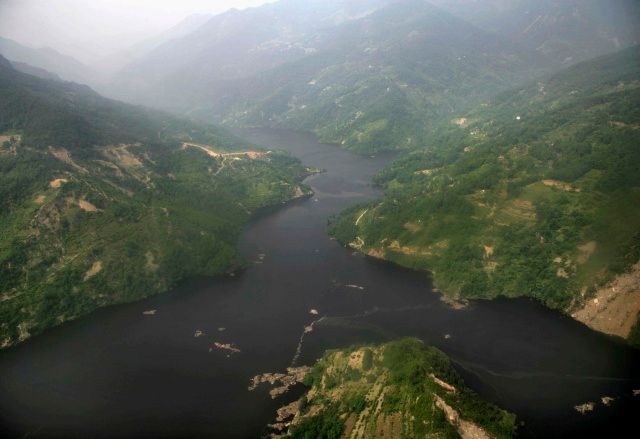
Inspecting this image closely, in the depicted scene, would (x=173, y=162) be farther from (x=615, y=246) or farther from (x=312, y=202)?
(x=615, y=246)

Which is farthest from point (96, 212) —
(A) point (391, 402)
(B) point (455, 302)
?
(A) point (391, 402)

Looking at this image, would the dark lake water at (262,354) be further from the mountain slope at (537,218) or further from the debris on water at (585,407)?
the mountain slope at (537,218)

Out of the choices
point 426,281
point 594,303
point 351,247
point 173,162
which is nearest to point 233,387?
point 426,281

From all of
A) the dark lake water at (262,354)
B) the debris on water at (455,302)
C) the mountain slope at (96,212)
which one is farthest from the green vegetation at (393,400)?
the mountain slope at (96,212)

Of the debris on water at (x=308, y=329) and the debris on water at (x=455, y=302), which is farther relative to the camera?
the debris on water at (x=455, y=302)

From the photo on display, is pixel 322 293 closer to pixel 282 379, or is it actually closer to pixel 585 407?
pixel 282 379

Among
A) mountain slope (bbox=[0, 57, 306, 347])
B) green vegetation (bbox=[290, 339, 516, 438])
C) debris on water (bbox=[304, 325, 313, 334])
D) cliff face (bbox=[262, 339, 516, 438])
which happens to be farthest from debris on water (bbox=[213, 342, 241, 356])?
mountain slope (bbox=[0, 57, 306, 347])
